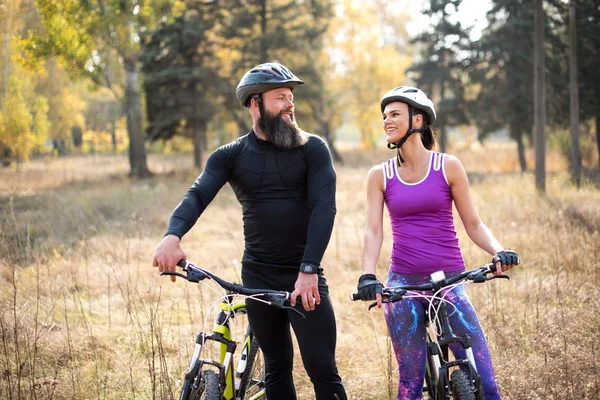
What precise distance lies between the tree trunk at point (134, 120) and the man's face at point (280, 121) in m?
21.8

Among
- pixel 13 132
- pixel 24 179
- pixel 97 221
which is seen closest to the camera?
pixel 97 221

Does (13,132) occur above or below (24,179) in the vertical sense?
above

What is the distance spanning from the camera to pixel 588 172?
2172 cm

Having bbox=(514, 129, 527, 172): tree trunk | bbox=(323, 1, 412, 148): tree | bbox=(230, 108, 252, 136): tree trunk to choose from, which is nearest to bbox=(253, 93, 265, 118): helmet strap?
bbox=(514, 129, 527, 172): tree trunk

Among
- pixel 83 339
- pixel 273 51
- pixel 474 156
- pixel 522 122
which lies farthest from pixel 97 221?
pixel 474 156

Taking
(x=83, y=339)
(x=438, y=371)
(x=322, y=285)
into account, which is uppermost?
(x=322, y=285)

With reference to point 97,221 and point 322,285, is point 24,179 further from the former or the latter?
point 322,285

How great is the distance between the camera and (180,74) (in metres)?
25.4

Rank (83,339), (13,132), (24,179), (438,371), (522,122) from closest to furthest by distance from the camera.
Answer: (438,371) < (83,339) < (13,132) < (24,179) < (522,122)

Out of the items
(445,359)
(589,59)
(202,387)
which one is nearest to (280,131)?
(202,387)

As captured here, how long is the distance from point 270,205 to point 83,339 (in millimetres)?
3409

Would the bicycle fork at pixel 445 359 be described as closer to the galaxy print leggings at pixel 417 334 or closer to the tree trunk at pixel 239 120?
the galaxy print leggings at pixel 417 334

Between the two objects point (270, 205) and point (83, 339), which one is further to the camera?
point (83, 339)

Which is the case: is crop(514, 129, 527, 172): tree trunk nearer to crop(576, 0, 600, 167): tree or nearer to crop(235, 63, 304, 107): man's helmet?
crop(576, 0, 600, 167): tree
